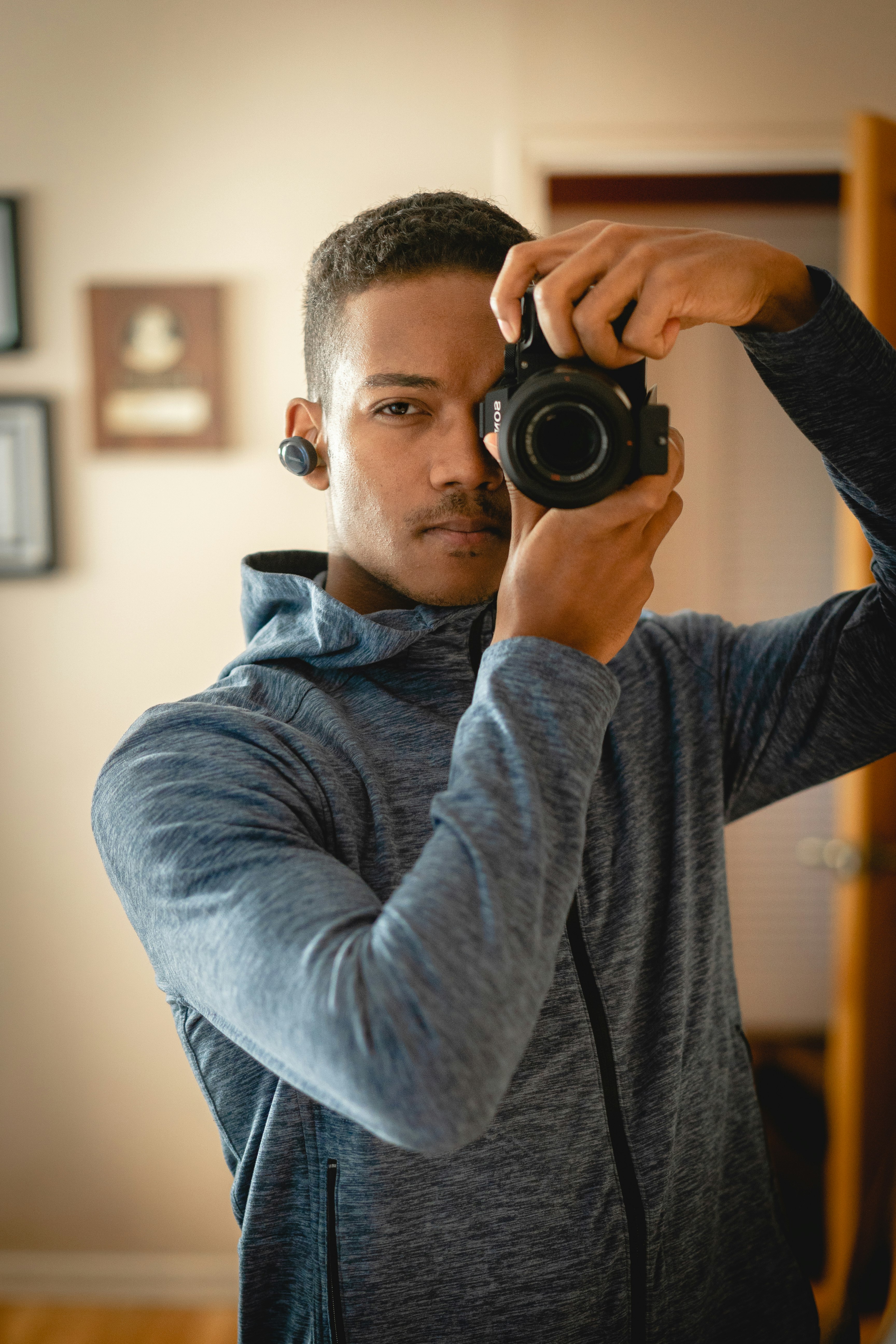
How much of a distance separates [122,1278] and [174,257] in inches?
77.3

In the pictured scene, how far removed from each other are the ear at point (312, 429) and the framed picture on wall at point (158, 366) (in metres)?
0.88

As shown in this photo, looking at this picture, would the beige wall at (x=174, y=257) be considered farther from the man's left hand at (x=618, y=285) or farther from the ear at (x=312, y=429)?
the man's left hand at (x=618, y=285)

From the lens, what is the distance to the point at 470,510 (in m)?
0.71

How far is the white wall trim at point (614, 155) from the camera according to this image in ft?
5.21

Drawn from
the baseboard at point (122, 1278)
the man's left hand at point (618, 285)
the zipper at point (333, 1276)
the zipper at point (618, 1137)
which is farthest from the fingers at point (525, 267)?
the baseboard at point (122, 1278)

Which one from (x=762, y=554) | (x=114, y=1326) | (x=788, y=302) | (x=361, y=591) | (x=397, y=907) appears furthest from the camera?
(x=762, y=554)

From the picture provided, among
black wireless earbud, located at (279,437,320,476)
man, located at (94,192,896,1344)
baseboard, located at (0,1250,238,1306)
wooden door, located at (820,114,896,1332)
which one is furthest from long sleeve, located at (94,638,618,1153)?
baseboard, located at (0,1250,238,1306)

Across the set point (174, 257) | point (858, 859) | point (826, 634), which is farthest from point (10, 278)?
point (858, 859)

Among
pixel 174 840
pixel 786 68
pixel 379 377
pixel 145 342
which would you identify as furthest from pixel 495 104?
pixel 174 840

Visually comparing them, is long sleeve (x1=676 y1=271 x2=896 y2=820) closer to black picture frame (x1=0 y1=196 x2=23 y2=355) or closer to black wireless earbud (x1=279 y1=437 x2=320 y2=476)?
black wireless earbud (x1=279 y1=437 x2=320 y2=476)

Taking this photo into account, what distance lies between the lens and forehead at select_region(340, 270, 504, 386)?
72 centimetres

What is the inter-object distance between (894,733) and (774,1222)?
0.44m

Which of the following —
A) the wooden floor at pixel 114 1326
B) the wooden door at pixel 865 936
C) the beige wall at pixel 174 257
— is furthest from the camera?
the wooden floor at pixel 114 1326

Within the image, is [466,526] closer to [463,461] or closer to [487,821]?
[463,461]
